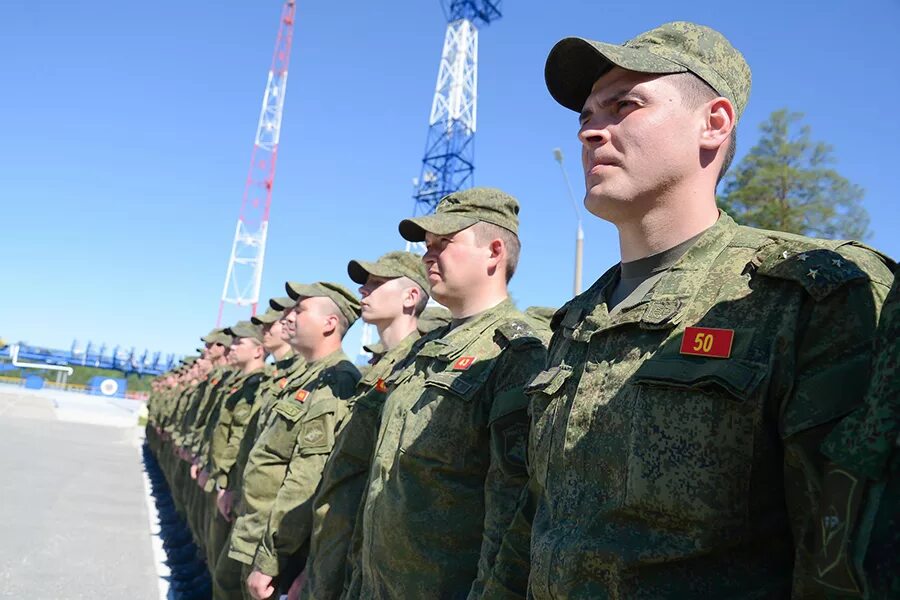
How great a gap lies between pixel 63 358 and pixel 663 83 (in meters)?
72.1

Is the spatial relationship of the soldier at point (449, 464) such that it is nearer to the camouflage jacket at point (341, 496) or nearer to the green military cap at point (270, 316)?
the camouflage jacket at point (341, 496)

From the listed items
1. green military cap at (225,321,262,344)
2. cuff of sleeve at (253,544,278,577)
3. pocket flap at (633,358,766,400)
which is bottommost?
cuff of sleeve at (253,544,278,577)

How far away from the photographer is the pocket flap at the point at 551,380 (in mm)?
1948

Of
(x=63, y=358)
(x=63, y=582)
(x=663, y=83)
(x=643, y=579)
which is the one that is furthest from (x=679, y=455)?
(x=63, y=358)


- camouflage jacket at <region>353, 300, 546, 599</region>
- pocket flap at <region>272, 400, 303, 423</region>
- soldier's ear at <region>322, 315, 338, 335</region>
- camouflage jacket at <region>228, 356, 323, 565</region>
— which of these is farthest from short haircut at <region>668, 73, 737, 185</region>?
soldier's ear at <region>322, 315, 338, 335</region>

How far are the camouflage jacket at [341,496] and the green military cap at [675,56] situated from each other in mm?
2066

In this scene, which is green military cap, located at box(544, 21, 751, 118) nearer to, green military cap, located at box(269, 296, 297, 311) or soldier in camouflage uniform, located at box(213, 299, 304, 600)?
soldier in camouflage uniform, located at box(213, 299, 304, 600)

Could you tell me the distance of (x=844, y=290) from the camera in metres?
1.48

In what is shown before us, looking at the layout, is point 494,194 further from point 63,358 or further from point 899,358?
point 63,358

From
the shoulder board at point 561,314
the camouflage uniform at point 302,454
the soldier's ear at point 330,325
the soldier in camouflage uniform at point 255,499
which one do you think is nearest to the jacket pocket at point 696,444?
the shoulder board at point 561,314

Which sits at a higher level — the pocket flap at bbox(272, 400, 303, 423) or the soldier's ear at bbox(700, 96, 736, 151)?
the soldier's ear at bbox(700, 96, 736, 151)

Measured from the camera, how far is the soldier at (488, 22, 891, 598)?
1478 mm

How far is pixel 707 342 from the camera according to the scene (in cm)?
160

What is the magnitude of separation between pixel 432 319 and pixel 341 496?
2249mm
